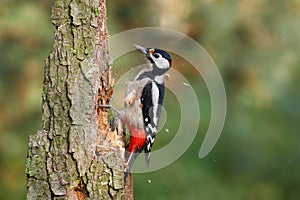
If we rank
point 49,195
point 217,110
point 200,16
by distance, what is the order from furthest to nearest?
point 200,16
point 217,110
point 49,195

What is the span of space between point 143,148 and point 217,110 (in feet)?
8.01

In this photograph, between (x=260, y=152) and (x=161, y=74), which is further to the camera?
(x=260, y=152)

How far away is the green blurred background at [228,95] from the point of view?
22.3ft

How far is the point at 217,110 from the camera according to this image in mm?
6492

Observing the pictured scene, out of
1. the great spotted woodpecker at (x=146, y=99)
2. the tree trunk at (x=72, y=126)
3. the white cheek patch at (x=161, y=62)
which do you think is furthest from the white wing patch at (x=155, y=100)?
the tree trunk at (x=72, y=126)

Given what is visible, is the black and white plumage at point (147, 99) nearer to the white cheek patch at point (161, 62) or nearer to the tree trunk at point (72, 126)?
the white cheek patch at point (161, 62)

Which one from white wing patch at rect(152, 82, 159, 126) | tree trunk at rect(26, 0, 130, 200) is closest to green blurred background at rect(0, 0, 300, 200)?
white wing patch at rect(152, 82, 159, 126)

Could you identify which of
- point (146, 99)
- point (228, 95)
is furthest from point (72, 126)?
point (228, 95)

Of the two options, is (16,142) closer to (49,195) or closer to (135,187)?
(135,187)

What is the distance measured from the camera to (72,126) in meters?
3.38

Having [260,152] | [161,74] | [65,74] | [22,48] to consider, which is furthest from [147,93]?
[260,152]

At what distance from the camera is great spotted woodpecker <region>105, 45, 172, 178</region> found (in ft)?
13.6

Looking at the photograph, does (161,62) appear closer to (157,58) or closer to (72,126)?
(157,58)

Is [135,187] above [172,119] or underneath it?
underneath
